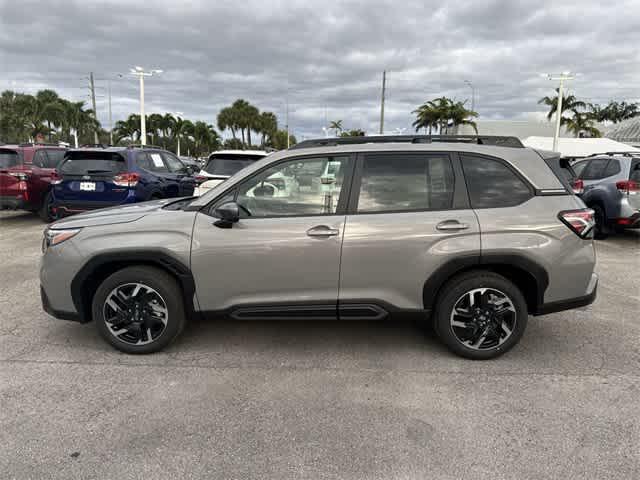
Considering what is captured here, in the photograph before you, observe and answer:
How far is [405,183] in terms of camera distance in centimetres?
343

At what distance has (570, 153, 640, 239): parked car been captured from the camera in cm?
786

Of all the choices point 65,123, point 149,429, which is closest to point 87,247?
point 149,429

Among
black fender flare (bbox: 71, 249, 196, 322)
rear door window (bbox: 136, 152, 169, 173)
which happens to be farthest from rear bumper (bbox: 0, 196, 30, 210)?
black fender flare (bbox: 71, 249, 196, 322)

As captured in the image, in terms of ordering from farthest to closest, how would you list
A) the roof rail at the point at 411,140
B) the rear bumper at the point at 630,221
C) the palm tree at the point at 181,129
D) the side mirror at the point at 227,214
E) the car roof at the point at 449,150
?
1. the palm tree at the point at 181,129
2. the rear bumper at the point at 630,221
3. the roof rail at the point at 411,140
4. the car roof at the point at 449,150
5. the side mirror at the point at 227,214

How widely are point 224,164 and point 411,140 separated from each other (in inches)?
218

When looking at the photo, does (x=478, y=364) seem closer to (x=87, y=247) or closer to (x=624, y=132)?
(x=87, y=247)

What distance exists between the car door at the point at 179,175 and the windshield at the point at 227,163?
3.59ft

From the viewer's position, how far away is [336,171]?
3.44m

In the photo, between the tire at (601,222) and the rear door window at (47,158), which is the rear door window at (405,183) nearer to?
the tire at (601,222)

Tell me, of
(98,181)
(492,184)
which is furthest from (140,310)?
(98,181)

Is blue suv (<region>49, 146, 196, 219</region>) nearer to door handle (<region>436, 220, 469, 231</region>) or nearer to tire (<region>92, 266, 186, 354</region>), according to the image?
tire (<region>92, 266, 186, 354</region>)

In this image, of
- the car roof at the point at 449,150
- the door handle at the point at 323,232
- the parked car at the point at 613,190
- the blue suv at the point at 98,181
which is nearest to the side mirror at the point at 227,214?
the car roof at the point at 449,150

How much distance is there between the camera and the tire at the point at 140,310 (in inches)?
134

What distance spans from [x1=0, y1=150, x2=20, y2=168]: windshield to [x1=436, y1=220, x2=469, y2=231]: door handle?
9599mm
